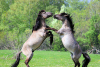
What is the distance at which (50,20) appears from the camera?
124ft

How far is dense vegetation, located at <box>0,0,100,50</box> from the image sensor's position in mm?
27266

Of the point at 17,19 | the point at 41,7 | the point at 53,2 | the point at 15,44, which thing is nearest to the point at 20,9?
the point at 17,19

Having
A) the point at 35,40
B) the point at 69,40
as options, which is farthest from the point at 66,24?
the point at 35,40

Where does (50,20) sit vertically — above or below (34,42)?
below

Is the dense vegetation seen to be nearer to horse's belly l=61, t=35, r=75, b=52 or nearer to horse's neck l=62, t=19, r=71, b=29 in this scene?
horse's neck l=62, t=19, r=71, b=29

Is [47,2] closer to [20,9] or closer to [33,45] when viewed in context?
[20,9]

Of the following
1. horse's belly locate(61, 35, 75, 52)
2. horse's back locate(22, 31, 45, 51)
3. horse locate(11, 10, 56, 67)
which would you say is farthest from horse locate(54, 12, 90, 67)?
horse's back locate(22, 31, 45, 51)

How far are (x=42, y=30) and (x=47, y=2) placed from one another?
39.7 metres

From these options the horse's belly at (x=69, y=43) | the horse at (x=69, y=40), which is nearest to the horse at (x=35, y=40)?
the horse at (x=69, y=40)

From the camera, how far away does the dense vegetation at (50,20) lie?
1073 inches

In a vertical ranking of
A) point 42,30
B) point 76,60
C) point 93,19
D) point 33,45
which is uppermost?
point 42,30

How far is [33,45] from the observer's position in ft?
25.5

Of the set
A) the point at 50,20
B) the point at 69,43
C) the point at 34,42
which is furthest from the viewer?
the point at 50,20

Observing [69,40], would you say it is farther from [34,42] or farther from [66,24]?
[34,42]
